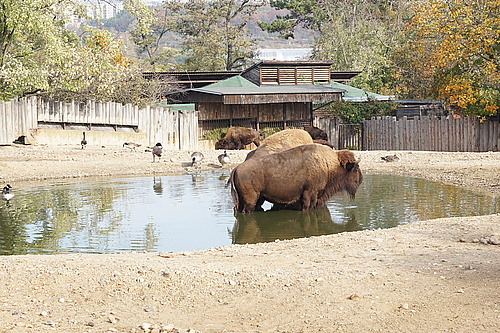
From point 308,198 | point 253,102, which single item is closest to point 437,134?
point 253,102

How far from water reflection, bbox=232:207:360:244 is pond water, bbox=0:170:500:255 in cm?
2

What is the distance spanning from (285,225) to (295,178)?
1.54 m

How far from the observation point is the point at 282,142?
16203mm

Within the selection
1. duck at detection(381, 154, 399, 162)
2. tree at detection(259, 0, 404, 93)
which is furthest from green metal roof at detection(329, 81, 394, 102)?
duck at detection(381, 154, 399, 162)

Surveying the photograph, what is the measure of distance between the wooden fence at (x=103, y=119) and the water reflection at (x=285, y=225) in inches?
564

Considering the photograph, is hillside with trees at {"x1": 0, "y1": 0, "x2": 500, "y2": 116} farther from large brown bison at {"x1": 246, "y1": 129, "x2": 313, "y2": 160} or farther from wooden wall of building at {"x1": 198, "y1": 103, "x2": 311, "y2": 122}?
large brown bison at {"x1": 246, "y1": 129, "x2": 313, "y2": 160}

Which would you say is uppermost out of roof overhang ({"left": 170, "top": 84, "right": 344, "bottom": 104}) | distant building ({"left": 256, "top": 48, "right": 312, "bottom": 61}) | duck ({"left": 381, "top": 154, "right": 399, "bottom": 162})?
distant building ({"left": 256, "top": 48, "right": 312, "bottom": 61})

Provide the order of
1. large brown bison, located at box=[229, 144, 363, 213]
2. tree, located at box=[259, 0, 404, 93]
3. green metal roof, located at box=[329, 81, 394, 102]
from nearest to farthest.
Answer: large brown bison, located at box=[229, 144, 363, 213] → green metal roof, located at box=[329, 81, 394, 102] → tree, located at box=[259, 0, 404, 93]

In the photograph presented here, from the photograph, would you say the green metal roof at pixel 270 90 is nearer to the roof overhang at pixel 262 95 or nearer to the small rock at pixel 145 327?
the roof overhang at pixel 262 95

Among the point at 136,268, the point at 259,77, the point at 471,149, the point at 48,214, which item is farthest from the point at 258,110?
the point at 136,268

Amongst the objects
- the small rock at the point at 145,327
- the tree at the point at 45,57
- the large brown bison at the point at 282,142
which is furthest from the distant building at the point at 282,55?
the small rock at the point at 145,327

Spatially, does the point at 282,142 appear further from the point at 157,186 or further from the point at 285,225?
the point at 157,186

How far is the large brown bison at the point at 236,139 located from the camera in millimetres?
33719

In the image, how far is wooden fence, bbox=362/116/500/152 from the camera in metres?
30.9
